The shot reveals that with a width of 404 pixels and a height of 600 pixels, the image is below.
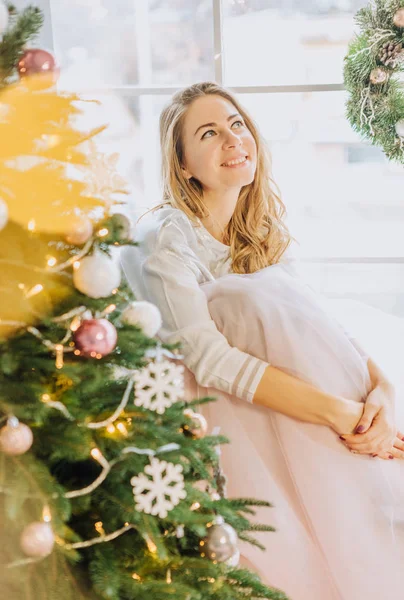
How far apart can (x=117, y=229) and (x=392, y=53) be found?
1226mm

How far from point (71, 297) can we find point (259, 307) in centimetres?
59

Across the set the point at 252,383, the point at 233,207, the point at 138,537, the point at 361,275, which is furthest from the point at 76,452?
the point at 361,275

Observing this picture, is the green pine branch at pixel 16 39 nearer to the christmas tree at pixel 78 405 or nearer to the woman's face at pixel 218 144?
the christmas tree at pixel 78 405

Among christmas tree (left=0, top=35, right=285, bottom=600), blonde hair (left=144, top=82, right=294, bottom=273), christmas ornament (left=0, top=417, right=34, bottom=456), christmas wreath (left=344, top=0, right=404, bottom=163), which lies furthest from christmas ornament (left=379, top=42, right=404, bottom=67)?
christmas ornament (left=0, top=417, right=34, bottom=456)

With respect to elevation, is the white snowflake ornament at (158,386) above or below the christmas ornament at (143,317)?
below

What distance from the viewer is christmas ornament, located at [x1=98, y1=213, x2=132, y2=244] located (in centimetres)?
88

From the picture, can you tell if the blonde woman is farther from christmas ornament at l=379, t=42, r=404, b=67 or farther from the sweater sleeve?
christmas ornament at l=379, t=42, r=404, b=67

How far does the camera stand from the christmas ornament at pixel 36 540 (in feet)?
2.52

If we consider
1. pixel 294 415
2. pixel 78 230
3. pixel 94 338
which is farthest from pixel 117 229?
pixel 294 415

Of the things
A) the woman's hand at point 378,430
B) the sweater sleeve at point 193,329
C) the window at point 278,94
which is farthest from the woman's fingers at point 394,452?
the window at point 278,94

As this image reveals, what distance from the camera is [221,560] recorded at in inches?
37.3

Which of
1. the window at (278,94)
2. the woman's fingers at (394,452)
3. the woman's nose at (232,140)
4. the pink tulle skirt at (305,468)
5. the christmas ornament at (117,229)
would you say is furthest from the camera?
the window at (278,94)

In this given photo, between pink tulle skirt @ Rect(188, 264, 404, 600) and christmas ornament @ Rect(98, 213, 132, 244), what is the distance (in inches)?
20.5

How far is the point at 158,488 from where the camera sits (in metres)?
0.86
